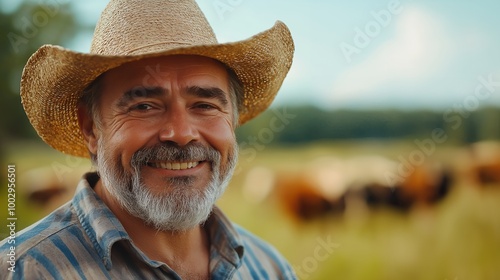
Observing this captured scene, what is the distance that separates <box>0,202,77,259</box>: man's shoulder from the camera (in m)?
1.90

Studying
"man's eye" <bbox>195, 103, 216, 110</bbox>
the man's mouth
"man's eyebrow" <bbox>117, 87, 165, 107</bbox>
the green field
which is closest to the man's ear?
"man's eyebrow" <bbox>117, 87, 165, 107</bbox>

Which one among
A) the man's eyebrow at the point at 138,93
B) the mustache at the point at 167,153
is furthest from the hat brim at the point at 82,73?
the mustache at the point at 167,153

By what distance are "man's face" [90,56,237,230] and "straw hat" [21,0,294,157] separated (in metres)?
0.08

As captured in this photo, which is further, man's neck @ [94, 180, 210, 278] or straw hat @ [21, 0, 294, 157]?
man's neck @ [94, 180, 210, 278]

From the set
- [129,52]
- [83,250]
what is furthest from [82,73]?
[83,250]

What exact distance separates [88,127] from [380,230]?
3225 millimetres

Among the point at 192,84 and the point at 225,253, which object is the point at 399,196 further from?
the point at 192,84

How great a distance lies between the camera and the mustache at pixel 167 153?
2.03 m

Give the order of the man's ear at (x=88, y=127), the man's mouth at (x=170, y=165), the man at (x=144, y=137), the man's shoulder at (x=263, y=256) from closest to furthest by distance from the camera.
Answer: the man at (x=144, y=137) < the man's mouth at (x=170, y=165) < the man's ear at (x=88, y=127) < the man's shoulder at (x=263, y=256)

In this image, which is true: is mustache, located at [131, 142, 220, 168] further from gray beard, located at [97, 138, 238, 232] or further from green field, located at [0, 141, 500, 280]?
green field, located at [0, 141, 500, 280]

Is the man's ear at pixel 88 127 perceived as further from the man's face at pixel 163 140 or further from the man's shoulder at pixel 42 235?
the man's shoulder at pixel 42 235

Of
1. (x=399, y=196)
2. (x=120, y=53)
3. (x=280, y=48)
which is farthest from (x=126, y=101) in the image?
(x=399, y=196)

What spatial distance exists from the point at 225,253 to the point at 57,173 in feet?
9.18

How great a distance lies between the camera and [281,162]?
4.93m
